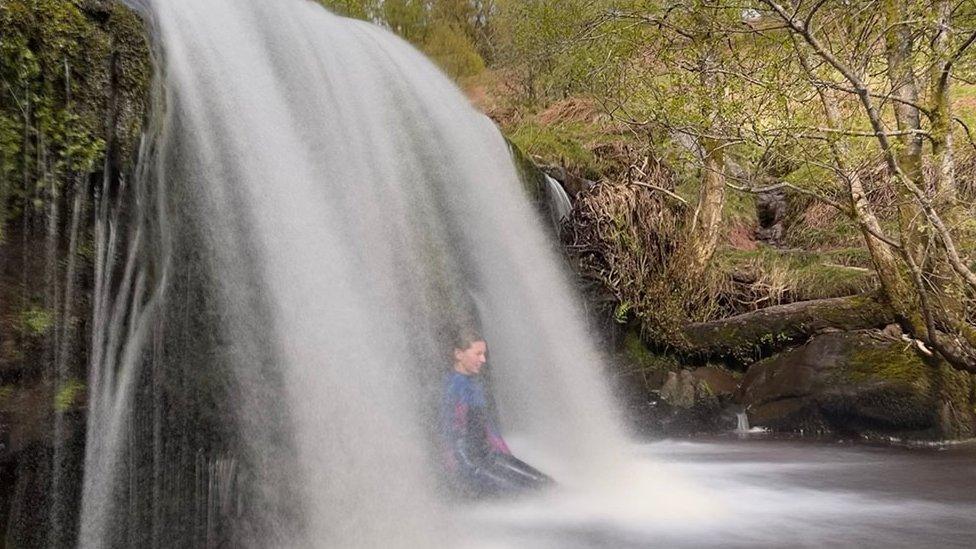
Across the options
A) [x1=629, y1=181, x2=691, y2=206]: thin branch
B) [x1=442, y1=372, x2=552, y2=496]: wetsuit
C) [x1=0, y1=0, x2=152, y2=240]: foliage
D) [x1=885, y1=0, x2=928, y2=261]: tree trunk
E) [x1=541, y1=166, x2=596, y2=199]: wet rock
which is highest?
[x1=885, y1=0, x2=928, y2=261]: tree trunk

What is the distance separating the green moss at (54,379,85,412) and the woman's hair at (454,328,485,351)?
8.53ft

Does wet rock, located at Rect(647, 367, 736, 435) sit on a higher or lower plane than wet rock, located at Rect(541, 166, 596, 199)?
lower

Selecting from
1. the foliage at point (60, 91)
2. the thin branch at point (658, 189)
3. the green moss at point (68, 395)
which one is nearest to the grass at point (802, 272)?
the thin branch at point (658, 189)

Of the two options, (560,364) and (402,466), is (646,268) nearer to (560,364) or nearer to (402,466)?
(560,364)

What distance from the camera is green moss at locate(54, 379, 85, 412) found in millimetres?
3171

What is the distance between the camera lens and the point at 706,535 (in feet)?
14.0

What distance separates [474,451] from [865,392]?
194 inches

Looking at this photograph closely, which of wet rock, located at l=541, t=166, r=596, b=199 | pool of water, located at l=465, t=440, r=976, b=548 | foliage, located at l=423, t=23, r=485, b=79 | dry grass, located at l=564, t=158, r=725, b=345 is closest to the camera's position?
pool of water, located at l=465, t=440, r=976, b=548

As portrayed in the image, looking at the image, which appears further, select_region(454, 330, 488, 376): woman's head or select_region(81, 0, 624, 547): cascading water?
select_region(454, 330, 488, 376): woman's head

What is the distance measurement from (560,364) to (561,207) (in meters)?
2.93

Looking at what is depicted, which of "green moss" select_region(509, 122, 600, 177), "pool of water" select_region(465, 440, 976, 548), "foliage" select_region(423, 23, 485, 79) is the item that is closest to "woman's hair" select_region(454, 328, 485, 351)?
"pool of water" select_region(465, 440, 976, 548)

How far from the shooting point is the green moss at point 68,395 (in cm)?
317

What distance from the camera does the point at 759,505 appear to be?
197 inches

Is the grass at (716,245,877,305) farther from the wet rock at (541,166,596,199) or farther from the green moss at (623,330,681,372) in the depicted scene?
the wet rock at (541,166,596,199)
